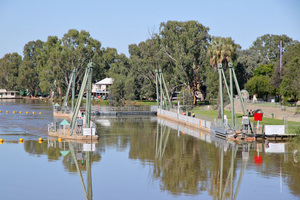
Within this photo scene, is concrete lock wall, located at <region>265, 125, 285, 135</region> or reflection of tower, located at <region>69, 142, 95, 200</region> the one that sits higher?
concrete lock wall, located at <region>265, 125, 285, 135</region>

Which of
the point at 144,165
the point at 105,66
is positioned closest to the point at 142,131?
the point at 144,165

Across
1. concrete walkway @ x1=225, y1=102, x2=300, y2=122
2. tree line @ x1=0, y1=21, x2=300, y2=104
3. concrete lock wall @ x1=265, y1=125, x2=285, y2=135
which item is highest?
tree line @ x1=0, y1=21, x2=300, y2=104

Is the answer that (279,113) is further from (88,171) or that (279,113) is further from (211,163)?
(88,171)

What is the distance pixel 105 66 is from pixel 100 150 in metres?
134

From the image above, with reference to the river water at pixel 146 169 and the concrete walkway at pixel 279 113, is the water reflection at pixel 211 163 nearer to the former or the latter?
the river water at pixel 146 169

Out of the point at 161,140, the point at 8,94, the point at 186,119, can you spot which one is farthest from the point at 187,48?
the point at 8,94

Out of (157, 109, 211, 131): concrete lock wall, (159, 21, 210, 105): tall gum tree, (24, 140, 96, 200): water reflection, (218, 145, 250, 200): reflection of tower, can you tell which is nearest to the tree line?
(159, 21, 210, 105): tall gum tree

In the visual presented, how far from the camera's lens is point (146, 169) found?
3484 centimetres

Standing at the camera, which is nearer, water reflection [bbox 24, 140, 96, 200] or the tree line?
water reflection [bbox 24, 140, 96, 200]

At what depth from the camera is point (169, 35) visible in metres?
114

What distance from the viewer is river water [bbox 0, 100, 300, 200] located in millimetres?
27906

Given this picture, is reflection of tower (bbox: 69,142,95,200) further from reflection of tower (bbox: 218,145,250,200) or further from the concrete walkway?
the concrete walkway

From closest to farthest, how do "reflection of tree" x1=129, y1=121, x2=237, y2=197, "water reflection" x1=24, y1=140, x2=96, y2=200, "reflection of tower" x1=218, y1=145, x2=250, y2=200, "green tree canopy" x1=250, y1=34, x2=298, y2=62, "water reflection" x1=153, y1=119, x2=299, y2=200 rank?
"reflection of tower" x1=218, y1=145, x2=250, y2=200, "water reflection" x1=153, y1=119, x2=299, y2=200, "reflection of tree" x1=129, y1=121, x2=237, y2=197, "water reflection" x1=24, y1=140, x2=96, y2=200, "green tree canopy" x1=250, y1=34, x2=298, y2=62

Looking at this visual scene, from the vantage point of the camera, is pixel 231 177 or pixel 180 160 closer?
pixel 231 177
